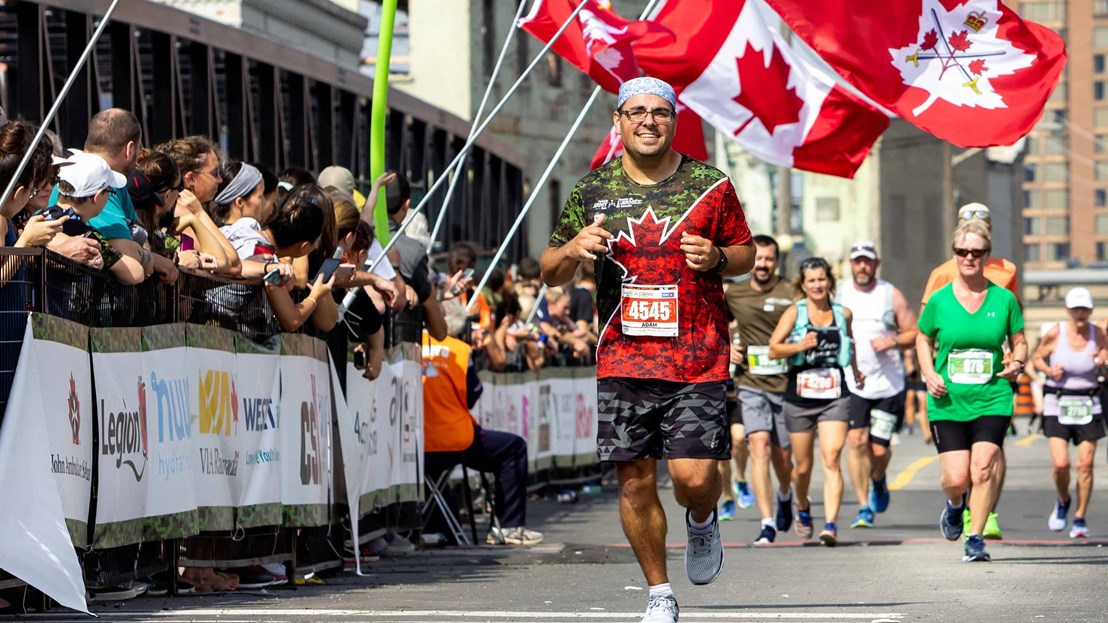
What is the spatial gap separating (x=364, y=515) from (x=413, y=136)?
2382cm

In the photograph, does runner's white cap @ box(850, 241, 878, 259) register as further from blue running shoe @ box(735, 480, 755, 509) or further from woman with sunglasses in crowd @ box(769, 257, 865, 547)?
blue running shoe @ box(735, 480, 755, 509)

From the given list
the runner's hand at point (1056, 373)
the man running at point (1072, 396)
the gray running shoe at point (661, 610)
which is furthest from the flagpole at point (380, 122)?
the runner's hand at point (1056, 373)

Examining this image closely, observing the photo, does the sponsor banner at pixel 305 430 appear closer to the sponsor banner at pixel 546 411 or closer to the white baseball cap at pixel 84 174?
the white baseball cap at pixel 84 174

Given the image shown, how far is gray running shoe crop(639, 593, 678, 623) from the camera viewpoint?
319 inches

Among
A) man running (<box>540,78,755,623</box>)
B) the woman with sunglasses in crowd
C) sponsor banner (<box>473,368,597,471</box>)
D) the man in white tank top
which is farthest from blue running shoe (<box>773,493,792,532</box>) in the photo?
man running (<box>540,78,755,623</box>)

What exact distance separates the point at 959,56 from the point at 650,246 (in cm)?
557

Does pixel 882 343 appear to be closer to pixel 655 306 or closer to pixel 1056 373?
pixel 1056 373

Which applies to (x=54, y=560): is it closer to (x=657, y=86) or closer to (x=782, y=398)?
(x=657, y=86)

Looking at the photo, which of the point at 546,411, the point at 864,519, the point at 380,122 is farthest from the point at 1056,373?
the point at 546,411

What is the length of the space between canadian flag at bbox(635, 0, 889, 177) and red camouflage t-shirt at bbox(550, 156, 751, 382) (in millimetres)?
6193

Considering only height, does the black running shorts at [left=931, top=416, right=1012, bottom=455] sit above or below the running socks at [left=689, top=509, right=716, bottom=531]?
above

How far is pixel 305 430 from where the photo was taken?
10.7 meters

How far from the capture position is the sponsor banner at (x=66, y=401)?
782 cm

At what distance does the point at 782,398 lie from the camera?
1509 centimetres
